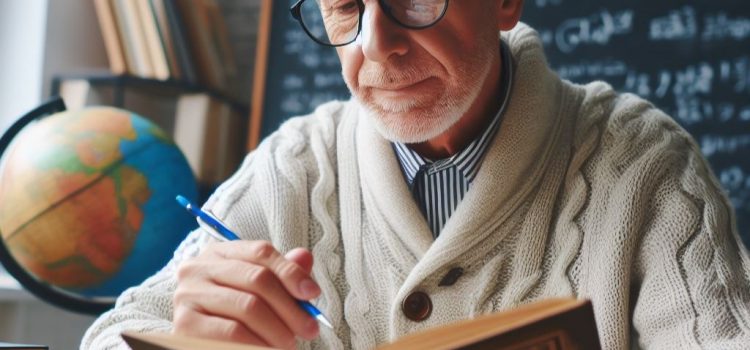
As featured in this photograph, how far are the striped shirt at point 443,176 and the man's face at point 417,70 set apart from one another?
6 cm

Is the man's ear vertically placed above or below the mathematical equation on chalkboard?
above

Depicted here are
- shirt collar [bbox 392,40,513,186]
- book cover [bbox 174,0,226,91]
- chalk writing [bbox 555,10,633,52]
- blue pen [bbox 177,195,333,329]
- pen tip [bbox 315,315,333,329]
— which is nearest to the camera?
pen tip [bbox 315,315,333,329]

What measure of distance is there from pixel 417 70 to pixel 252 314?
1.43 feet

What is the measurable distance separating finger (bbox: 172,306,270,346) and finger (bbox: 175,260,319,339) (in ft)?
0.06

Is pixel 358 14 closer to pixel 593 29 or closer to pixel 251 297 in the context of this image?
pixel 251 297

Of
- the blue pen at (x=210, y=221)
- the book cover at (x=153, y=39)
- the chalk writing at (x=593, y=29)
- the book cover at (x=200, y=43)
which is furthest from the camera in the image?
the book cover at (x=200, y=43)

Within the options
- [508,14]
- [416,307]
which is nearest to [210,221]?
[416,307]

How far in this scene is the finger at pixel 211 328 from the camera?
96cm

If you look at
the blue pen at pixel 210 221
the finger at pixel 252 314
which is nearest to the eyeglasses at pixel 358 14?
the blue pen at pixel 210 221

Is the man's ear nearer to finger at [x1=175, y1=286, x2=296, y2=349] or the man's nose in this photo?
the man's nose

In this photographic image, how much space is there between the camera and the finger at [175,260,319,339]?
0.95 m

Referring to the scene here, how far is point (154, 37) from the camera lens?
2.56 meters

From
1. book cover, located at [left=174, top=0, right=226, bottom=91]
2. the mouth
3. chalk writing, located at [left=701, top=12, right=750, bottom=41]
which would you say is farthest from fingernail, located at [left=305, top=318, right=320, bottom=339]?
book cover, located at [left=174, top=0, right=226, bottom=91]

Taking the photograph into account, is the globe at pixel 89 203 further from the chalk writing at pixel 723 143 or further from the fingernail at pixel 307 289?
the chalk writing at pixel 723 143
